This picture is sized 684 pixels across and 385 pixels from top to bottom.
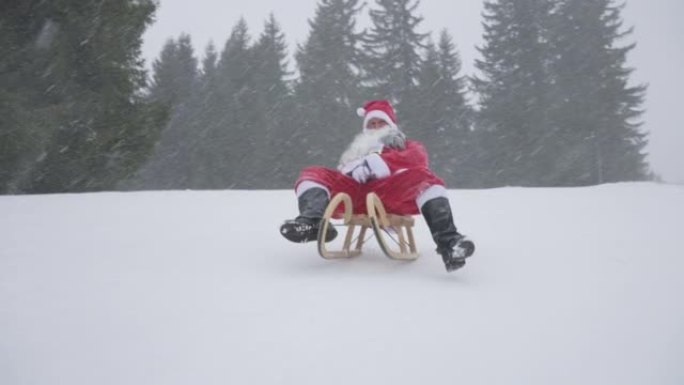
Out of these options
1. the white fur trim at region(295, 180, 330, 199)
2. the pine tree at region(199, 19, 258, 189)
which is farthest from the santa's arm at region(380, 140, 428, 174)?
the pine tree at region(199, 19, 258, 189)

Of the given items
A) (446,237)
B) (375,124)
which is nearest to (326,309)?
(446,237)

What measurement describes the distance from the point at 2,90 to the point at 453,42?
18.8m

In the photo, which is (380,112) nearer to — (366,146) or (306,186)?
(366,146)

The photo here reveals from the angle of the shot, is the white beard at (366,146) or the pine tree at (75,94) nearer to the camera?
the white beard at (366,146)

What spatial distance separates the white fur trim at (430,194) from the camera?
8.23ft

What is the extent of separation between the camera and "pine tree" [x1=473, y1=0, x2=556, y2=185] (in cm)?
1778

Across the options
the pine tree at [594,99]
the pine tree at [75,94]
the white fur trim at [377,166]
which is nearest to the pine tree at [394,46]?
the pine tree at [594,99]

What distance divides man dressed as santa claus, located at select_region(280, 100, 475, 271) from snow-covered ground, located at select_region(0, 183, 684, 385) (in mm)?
225

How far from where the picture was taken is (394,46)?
20.5 metres

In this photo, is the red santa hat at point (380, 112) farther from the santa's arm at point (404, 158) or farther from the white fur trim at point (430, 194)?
the white fur trim at point (430, 194)

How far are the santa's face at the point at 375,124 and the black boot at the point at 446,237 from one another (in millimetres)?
Result: 944

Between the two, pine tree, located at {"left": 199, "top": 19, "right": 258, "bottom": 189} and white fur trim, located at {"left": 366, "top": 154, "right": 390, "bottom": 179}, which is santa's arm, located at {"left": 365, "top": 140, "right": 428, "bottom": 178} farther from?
pine tree, located at {"left": 199, "top": 19, "right": 258, "bottom": 189}

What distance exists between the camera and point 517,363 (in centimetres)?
151

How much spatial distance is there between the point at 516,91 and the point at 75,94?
16.1 m
